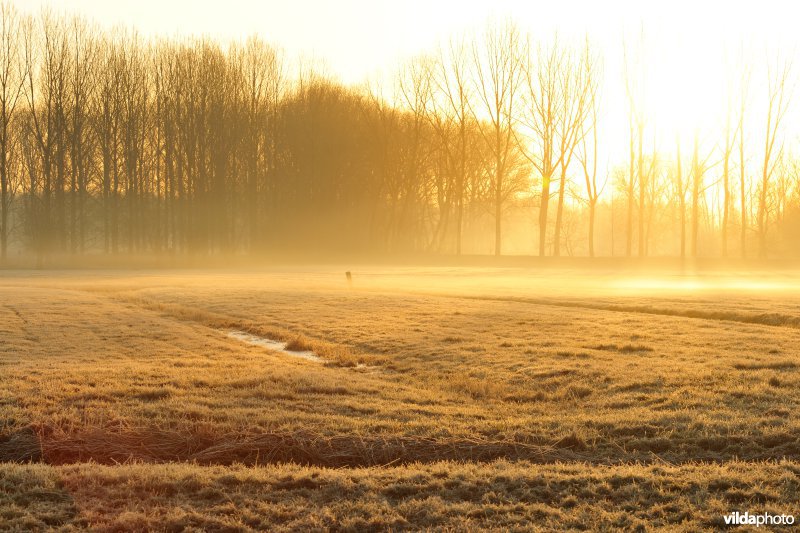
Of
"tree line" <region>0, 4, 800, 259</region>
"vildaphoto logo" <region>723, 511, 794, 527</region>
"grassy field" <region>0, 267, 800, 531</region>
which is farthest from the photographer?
"tree line" <region>0, 4, 800, 259</region>

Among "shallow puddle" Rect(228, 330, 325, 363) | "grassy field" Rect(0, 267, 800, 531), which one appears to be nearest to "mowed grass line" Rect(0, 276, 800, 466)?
"grassy field" Rect(0, 267, 800, 531)

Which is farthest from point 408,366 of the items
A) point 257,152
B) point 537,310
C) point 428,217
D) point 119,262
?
point 428,217

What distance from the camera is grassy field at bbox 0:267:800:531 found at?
299 inches

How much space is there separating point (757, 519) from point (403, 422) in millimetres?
5322

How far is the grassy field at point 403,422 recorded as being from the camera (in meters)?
7.59

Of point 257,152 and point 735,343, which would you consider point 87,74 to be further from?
point 735,343

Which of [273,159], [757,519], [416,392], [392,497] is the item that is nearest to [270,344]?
[416,392]

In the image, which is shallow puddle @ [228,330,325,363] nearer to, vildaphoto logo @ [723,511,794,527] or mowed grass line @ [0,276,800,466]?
mowed grass line @ [0,276,800,466]

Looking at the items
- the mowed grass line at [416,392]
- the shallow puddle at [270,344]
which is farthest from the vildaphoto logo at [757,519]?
the shallow puddle at [270,344]

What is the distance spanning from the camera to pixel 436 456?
1001 cm

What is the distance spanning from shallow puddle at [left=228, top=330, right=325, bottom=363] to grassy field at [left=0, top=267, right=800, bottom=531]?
0.34 meters

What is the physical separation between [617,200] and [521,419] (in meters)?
108

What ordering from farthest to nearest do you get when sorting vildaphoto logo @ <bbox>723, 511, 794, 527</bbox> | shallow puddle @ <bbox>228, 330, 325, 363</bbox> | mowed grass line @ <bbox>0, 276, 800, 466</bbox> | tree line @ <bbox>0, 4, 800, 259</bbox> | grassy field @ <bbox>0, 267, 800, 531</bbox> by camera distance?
tree line @ <bbox>0, 4, 800, 259</bbox>
shallow puddle @ <bbox>228, 330, 325, 363</bbox>
mowed grass line @ <bbox>0, 276, 800, 466</bbox>
grassy field @ <bbox>0, 267, 800, 531</bbox>
vildaphoto logo @ <bbox>723, 511, 794, 527</bbox>

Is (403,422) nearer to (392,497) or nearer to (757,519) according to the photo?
(392,497)
